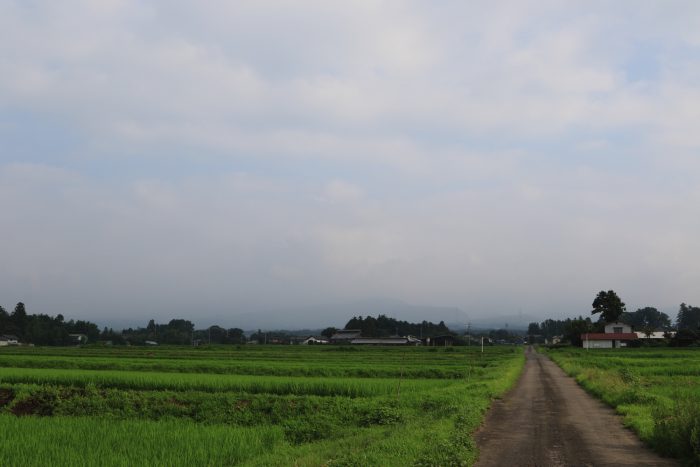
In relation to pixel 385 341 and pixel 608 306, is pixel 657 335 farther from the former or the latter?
pixel 385 341

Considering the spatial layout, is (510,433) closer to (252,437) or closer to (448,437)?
(448,437)

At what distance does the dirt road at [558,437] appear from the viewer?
10.9 m

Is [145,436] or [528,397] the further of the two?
[528,397]

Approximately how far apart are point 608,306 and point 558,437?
353 feet

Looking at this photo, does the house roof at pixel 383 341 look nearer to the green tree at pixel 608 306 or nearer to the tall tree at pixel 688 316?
the green tree at pixel 608 306

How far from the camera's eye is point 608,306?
363 feet

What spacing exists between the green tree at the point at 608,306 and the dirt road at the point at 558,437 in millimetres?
98270

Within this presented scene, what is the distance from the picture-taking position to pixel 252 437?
47.4ft

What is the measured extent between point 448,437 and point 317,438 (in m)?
4.80

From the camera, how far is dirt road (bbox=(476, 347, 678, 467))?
10.9m

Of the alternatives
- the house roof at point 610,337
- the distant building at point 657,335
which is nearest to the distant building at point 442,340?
the house roof at point 610,337

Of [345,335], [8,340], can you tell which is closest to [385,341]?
[345,335]

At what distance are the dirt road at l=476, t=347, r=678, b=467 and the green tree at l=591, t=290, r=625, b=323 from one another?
9827 cm

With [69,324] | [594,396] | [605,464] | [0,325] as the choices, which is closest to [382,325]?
[69,324]
